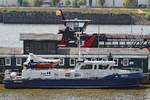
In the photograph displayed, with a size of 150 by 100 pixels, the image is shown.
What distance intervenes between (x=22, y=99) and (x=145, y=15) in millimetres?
94792

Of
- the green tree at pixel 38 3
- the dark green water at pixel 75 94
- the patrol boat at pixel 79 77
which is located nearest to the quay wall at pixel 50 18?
the green tree at pixel 38 3

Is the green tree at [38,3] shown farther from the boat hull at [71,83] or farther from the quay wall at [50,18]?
the boat hull at [71,83]

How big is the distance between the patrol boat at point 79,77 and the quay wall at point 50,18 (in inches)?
3372

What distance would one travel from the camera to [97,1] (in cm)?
16825

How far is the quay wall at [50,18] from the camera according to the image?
140 meters

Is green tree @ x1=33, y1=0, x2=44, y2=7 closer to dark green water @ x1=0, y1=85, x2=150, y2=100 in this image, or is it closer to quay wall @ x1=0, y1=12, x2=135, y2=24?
quay wall @ x1=0, y1=12, x2=135, y2=24

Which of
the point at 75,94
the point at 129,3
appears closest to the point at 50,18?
the point at 129,3

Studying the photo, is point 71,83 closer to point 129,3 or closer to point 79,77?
point 79,77

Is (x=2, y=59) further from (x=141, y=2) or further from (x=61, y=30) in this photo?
(x=141, y=2)

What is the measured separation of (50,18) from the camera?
142m

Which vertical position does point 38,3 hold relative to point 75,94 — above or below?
above

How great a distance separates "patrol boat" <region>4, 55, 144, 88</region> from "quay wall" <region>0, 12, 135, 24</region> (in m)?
85.7

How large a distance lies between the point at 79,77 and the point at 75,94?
5.81ft

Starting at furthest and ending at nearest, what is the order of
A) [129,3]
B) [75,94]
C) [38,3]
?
[38,3] → [129,3] → [75,94]
